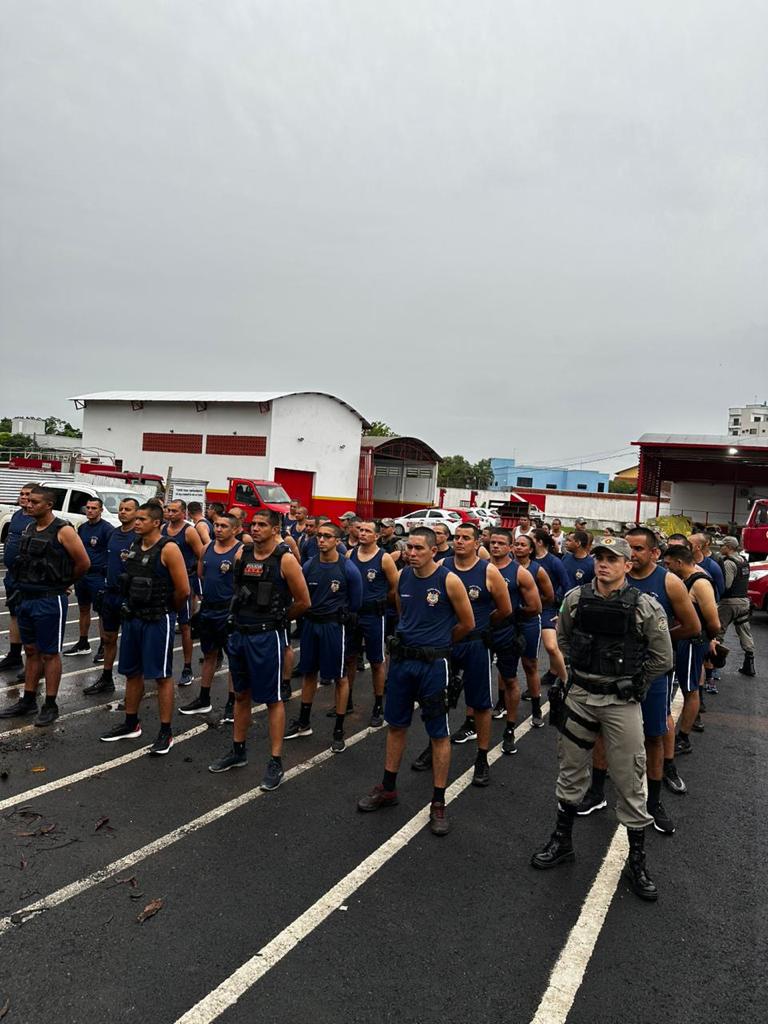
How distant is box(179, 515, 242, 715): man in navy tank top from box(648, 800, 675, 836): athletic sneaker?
3728 mm

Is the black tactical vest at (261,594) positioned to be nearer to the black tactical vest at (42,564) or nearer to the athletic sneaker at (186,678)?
the black tactical vest at (42,564)

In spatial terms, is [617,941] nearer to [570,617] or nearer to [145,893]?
[570,617]

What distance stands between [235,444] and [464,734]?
78.6 ft

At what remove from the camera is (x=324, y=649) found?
18.9ft

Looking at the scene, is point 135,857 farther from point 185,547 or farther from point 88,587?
point 88,587

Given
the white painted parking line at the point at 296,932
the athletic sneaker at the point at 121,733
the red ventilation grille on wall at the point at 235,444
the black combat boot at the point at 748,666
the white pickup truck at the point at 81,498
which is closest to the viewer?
the white painted parking line at the point at 296,932

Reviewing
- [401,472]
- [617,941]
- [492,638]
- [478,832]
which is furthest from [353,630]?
[401,472]

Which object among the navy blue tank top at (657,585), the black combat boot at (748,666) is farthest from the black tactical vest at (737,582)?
the navy blue tank top at (657,585)

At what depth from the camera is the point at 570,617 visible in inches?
161

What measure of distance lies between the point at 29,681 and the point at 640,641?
532 cm

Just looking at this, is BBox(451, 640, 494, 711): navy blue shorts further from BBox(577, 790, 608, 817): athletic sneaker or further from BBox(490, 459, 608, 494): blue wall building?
BBox(490, 459, 608, 494): blue wall building

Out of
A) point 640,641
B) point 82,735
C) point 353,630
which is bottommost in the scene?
point 82,735

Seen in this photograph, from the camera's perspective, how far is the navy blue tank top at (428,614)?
456 cm

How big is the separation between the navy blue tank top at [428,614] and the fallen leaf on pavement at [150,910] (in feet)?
6.97
